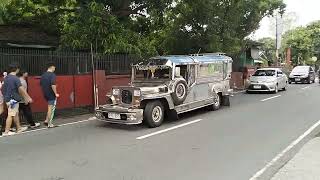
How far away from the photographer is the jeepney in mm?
12383

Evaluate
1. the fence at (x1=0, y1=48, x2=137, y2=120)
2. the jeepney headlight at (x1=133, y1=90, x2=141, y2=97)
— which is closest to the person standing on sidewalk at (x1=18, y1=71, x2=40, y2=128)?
the fence at (x1=0, y1=48, x2=137, y2=120)

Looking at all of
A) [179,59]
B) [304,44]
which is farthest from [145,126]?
[304,44]

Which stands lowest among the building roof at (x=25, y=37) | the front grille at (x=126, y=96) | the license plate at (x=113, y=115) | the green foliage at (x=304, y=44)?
the license plate at (x=113, y=115)

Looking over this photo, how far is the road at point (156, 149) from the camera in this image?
750cm

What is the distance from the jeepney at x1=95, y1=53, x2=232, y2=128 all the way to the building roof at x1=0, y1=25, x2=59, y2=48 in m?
7.02

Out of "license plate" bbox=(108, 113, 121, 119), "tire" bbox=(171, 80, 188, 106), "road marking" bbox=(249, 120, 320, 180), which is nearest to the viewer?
"road marking" bbox=(249, 120, 320, 180)

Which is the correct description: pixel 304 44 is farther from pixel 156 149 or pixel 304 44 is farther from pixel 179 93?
pixel 156 149

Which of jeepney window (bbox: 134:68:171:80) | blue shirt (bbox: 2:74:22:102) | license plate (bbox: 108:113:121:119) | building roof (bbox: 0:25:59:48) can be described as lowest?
license plate (bbox: 108:113:121:119)

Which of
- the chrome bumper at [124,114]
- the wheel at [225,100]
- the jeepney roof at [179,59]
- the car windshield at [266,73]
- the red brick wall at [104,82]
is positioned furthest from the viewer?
the car windshield at [266,73]

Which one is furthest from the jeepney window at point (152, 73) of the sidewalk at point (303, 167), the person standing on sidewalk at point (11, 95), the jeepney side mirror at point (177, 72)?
the sidewalk at point (303, 167)

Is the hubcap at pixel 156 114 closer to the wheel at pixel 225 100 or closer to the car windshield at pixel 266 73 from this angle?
the wheel at pixel 225 100

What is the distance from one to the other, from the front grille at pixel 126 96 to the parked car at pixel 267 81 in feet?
45.6

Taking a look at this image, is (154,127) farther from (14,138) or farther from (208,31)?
(208,31)

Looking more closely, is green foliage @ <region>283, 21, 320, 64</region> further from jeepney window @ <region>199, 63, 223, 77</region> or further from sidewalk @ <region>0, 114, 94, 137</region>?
sidewalk @ <region>0, 114, 94, 137</region>
